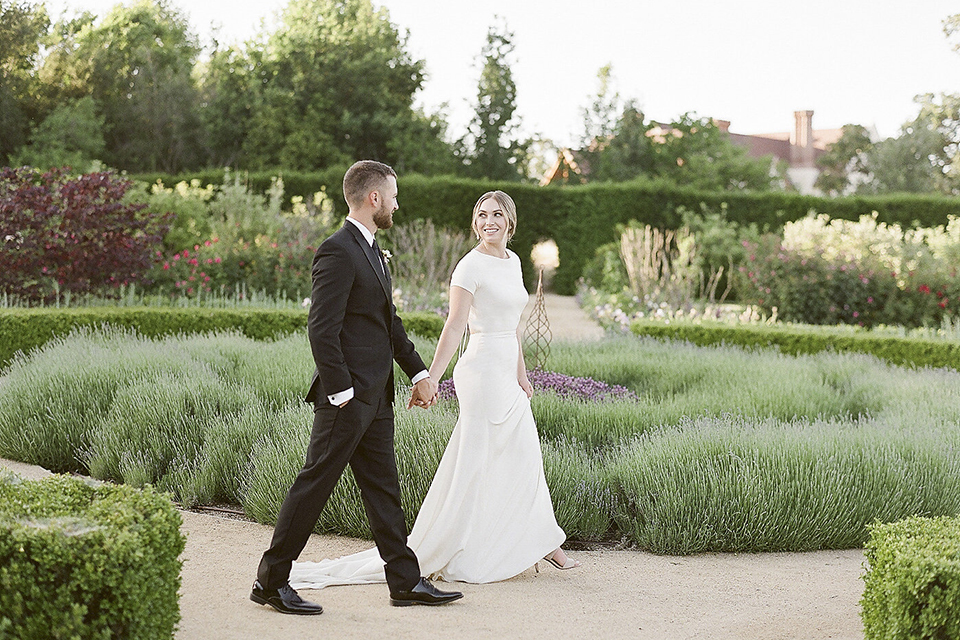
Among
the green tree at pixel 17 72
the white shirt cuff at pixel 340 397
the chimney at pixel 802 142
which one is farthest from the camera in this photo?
the chimney at pixel 802 142

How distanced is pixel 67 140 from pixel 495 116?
37.4ft

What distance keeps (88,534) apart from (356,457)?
1.06 meters

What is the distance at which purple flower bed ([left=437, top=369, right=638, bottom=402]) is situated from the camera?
22.5ft

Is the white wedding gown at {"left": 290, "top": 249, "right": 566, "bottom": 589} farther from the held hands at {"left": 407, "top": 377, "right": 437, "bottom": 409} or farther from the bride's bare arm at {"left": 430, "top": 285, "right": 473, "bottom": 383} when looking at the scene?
the held hands at {"left": 407, "top": 377, "right": 437, "bottom": 409}

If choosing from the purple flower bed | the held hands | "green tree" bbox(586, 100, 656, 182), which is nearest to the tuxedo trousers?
the held hands

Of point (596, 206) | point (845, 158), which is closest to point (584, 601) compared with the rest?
point (596, 206)

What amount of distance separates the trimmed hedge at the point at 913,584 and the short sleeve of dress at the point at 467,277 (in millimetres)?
1842

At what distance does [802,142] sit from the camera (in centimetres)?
4841

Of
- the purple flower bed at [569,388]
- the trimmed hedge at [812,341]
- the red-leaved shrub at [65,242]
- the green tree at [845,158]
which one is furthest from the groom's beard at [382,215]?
the green tree at [845,158]

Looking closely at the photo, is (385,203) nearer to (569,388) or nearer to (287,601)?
(287,601)

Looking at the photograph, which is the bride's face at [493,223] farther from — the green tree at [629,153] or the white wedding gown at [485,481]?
the green tree at [629,153]

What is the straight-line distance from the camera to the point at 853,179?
4075cm

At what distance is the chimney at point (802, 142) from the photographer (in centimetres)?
4784

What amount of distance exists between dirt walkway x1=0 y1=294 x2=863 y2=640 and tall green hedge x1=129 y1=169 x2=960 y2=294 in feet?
53.0
